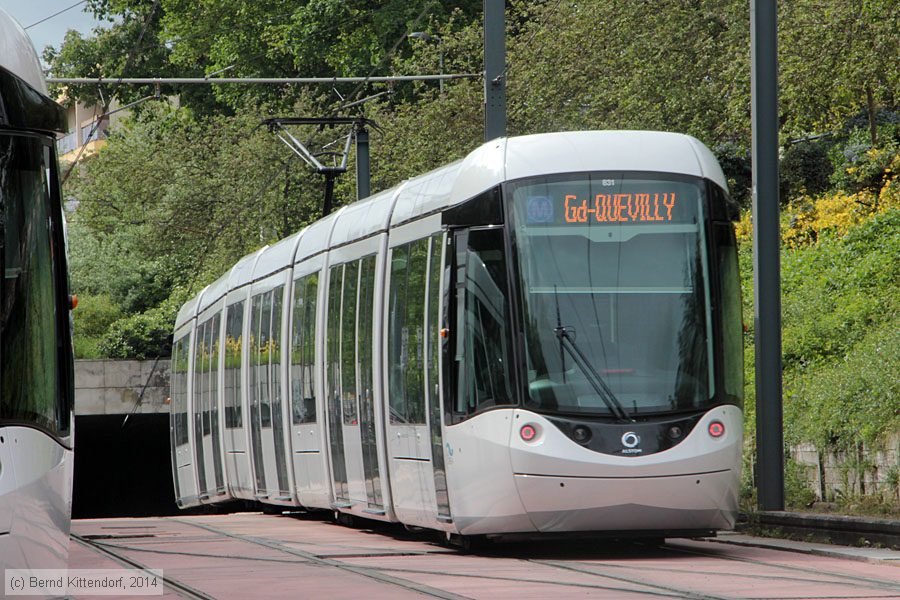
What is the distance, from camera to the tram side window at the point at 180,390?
2753cm

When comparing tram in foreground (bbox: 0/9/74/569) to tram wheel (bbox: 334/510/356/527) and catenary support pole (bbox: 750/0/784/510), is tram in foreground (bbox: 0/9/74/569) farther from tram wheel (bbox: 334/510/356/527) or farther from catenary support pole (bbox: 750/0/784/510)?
tram wheel (bbox: 334/510/356/527)

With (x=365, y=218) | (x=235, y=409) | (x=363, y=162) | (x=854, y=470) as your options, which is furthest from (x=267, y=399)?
(x=363, y=162)

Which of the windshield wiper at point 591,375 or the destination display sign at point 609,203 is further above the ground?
the destination display sign at point 609,203

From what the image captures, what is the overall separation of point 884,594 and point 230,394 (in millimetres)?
14117

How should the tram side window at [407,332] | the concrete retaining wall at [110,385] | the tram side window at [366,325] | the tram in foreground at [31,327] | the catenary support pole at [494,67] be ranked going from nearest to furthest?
the tram in foreground at [31,327]
the tram side window at [407,332]
the tram side window at [366,325]
the catenary support pole at [494,67]
the concrete retaining wall at [110,385]

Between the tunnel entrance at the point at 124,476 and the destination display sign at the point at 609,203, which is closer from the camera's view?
the destination display sign at the point at 609,203

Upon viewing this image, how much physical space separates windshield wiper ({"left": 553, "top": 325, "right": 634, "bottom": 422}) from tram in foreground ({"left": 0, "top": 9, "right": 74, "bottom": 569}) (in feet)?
15.9

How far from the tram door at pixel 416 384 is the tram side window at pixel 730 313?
2.14m

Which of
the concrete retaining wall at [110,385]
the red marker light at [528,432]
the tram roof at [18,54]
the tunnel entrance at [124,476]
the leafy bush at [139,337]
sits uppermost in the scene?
the leafy bush at [139,337]

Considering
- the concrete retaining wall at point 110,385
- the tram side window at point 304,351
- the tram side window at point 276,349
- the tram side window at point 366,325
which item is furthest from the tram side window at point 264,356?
the concrete retaining wall at point 110,385

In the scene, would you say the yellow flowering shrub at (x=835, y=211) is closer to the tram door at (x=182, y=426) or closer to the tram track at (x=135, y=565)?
the tram door at (x=182, y=426)

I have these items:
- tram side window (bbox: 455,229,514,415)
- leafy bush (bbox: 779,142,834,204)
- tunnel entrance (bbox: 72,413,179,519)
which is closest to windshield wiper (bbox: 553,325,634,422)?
tram side window (bbox: 455,229,514,415)

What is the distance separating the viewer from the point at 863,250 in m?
22.4

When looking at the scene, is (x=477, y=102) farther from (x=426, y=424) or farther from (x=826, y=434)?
(x=426, y=424)
